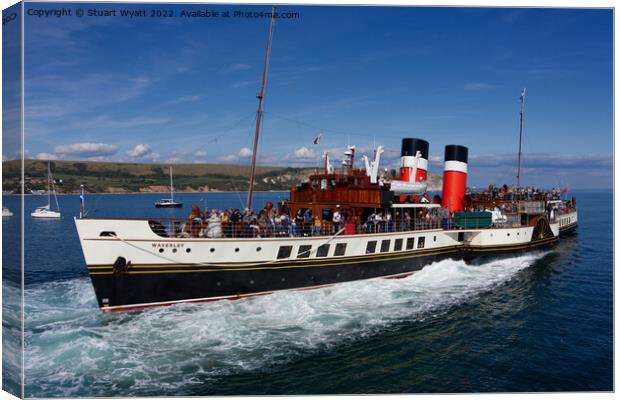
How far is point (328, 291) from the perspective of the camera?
2117cm

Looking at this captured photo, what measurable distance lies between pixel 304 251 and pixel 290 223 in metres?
1.46

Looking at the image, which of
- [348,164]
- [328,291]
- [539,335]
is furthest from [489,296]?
[348,164]

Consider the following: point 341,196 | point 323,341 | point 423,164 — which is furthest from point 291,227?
point 423,164

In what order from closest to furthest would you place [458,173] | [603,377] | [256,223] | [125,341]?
[603,377] < [125,341] < [256,223] < [458,173]

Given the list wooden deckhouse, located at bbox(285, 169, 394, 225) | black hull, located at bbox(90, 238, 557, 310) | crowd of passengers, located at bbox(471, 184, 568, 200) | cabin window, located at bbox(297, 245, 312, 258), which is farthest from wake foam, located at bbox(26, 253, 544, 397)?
crowd of passengers, located at bbox(471, 184, 568, 200)

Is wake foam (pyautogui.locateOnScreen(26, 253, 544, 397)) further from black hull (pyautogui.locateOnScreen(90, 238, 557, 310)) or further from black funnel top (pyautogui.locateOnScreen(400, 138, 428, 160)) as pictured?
black funnel top (pyautogui.locateOnScreen(400, 138, 428, 160))

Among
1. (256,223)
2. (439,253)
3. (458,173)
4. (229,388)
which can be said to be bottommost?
(229,388)

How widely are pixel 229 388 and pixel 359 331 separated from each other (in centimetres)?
595

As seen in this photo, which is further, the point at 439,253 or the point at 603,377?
the point at 439,253

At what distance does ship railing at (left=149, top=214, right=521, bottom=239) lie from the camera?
18594 mm

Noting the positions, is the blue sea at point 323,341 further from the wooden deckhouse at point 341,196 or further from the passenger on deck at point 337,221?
the wooden deckhouse at point 341,196

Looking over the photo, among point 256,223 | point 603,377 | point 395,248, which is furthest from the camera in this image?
point 395,248

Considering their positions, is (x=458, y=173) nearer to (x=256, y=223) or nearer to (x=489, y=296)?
(x=489, y=296)

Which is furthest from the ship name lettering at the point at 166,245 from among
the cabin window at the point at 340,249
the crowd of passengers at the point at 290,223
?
the cabin window at the point at 340,249
